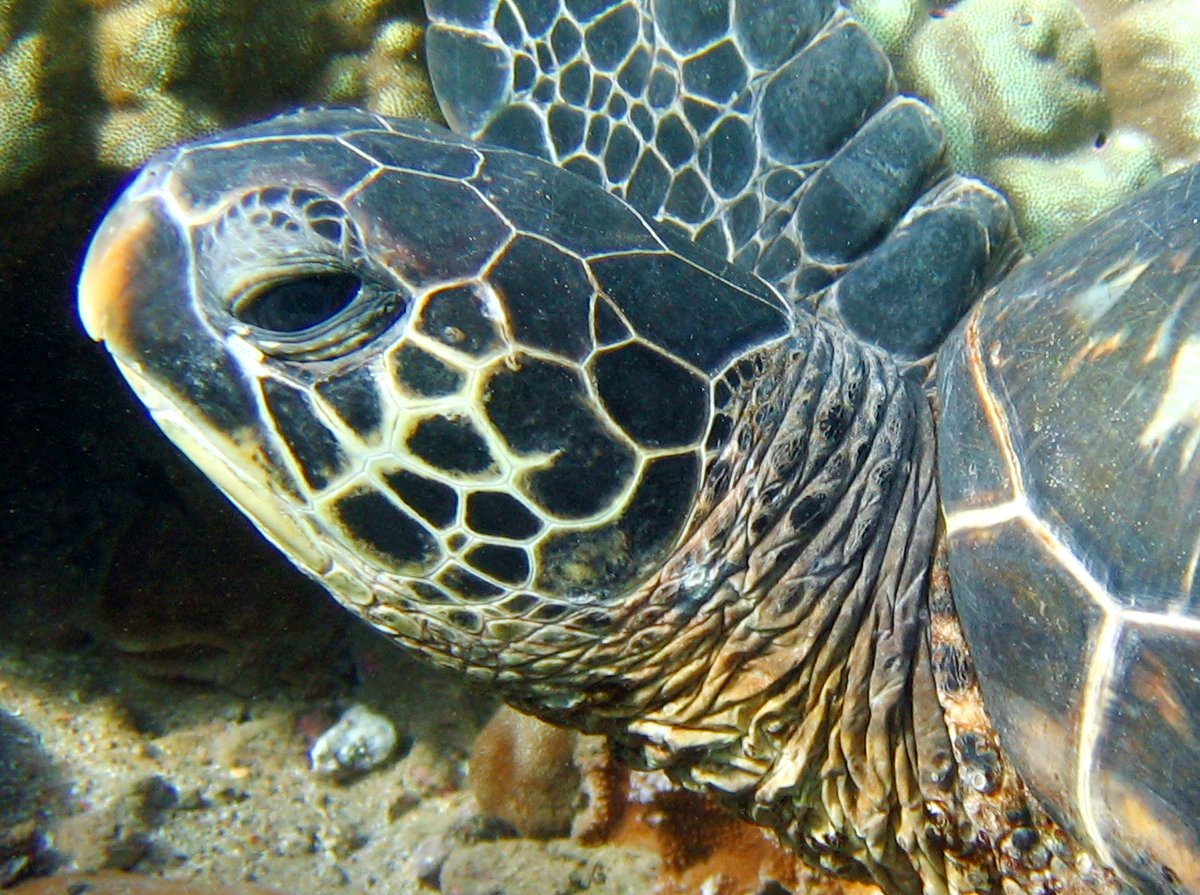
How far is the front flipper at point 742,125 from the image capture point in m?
2.19

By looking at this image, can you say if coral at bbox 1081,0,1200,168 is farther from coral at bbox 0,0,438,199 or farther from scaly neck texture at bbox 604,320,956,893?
coral at bbox 0,0,438,199

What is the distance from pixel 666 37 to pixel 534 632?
1.78m

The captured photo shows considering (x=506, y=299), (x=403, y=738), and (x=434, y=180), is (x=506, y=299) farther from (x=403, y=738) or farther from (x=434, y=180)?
(x=403, y=738)

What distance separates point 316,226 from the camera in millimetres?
1265

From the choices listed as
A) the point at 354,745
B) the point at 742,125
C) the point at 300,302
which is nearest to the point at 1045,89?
the point at 742,125

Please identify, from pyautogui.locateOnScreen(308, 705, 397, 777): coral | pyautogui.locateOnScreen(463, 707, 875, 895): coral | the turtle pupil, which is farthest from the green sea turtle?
pyautogui.locateOnScreen(308, 705, 397, 777): coral

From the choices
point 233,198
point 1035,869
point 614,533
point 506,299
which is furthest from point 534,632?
point 1035,869

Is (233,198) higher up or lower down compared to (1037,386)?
lower down

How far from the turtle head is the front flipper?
855 mm

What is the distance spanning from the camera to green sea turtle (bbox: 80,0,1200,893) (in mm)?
1172

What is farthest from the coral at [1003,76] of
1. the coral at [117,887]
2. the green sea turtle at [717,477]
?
the coral at [117,887]

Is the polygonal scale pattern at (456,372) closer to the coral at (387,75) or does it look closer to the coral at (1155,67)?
the coral at (387,75)

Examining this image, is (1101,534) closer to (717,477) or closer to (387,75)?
(717,477)

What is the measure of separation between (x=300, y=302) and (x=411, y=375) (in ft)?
0.73
